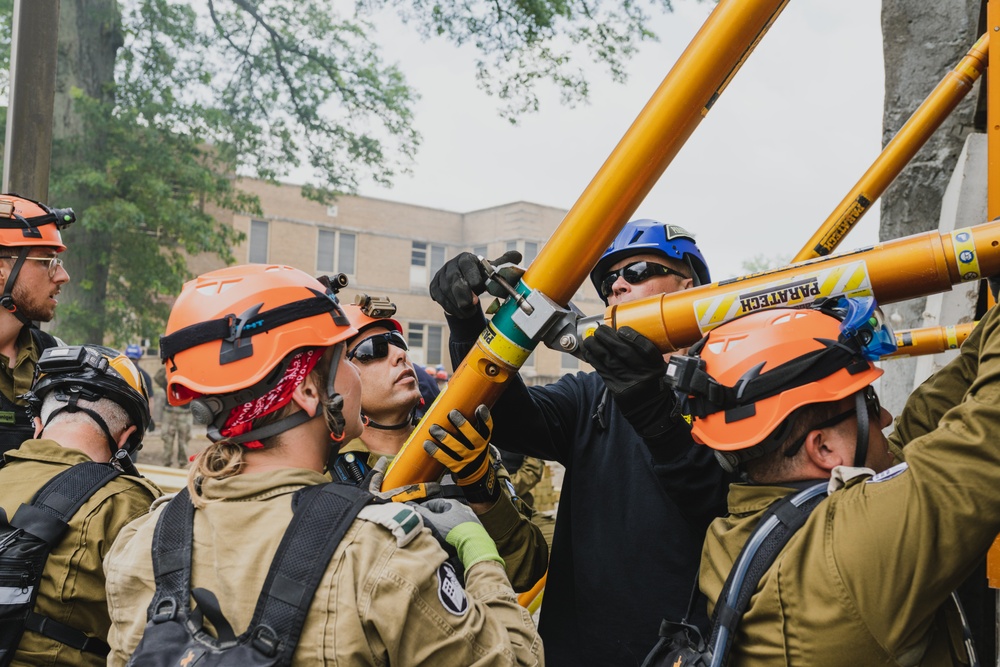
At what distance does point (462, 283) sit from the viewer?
2.59 metres

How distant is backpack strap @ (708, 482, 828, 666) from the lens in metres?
1.81

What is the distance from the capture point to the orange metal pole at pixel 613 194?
214 cm

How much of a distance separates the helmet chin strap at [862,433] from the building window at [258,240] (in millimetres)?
31506

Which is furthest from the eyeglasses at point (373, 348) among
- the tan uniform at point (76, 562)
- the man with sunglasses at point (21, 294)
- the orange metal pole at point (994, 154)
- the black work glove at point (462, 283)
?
the orange metal pole at point (994, 154)

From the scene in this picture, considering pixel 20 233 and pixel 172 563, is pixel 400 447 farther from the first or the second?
pixel 20 233

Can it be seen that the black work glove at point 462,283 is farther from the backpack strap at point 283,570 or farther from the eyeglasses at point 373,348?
the eyeglasses at point 373,348

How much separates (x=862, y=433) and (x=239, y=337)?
1.54 metres

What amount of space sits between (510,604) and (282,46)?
48.0 ft

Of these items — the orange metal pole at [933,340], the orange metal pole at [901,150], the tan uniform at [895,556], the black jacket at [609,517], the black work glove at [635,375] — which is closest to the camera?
the tan uniform at [895,556]

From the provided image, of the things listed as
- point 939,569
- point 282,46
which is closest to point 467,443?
point 939,569

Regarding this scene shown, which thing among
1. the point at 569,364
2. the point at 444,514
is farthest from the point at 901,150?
the point at 569,364

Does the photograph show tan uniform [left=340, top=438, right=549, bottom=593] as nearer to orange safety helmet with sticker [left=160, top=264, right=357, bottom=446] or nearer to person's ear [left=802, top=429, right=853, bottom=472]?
orange safety helmet with sticker [left=160, top=264, right=357, bottom=446]

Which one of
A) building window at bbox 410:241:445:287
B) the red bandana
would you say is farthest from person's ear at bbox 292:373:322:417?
building window at bbox 410:241:445:287

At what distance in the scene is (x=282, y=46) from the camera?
1480 cm
